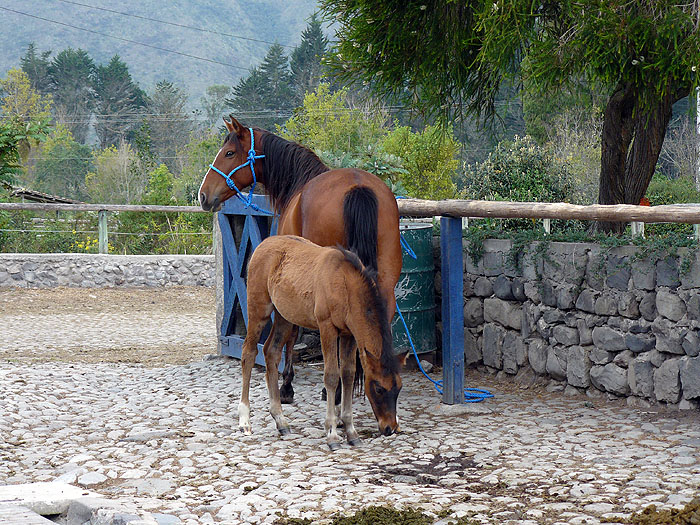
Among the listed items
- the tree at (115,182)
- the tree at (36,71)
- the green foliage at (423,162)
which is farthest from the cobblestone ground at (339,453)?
the tree at (36,71)

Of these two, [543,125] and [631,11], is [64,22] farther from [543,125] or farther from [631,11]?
[631,11]

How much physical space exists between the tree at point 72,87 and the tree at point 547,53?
208ft

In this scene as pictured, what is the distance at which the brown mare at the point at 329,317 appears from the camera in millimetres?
4930

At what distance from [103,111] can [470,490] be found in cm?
6745

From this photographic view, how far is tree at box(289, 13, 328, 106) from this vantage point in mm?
56656

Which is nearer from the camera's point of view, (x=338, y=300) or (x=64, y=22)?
(x=338, y=300)

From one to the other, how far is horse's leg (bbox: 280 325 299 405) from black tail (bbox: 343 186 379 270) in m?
1.00

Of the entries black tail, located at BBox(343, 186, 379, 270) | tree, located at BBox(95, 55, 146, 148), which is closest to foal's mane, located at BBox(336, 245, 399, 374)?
black tail, located at BBox(343, 186, 379, 270)

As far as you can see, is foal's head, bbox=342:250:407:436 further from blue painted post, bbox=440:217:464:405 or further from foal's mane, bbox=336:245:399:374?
blue painted post, bbox=440:217:464:405

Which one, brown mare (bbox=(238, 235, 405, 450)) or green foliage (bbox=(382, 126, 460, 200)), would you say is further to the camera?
green foliage (bbox=(382, 126, 460, 200))

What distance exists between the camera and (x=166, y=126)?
66.8 meters

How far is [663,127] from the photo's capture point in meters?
8.90

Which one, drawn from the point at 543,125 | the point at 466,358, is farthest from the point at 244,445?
the point at 543,125

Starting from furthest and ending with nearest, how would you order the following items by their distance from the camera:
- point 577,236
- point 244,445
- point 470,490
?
point 577,236 → point 244,445 → point 470,490
